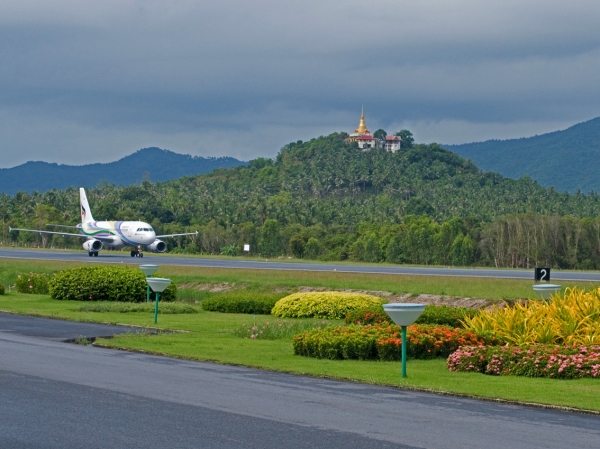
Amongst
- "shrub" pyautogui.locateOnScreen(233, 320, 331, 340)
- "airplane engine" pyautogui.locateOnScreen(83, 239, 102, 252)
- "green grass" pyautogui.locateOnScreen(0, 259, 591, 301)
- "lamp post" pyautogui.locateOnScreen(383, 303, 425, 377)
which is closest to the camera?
"lamp post" pyautogui.locateOnScreen(383, 303, 425, 377)

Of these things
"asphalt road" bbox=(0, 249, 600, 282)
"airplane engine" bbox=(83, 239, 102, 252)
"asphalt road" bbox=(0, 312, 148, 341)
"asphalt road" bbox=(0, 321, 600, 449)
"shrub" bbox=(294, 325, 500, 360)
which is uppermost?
"airplane engine" bbox=(83, 239, 102, 252)

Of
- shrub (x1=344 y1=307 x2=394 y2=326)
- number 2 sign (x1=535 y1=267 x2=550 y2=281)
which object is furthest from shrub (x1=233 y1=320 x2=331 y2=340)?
number 2 sign (x1=535 y1=267 x2=550 y2=281)

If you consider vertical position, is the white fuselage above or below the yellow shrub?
above

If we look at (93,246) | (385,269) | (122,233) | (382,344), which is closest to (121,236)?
(122,233)

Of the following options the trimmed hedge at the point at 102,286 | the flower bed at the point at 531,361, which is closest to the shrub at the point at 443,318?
the flower bed at the point at 531,361

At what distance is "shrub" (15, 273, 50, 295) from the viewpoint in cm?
3934

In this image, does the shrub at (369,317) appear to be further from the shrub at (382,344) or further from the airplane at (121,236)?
the airplane at (121,236)

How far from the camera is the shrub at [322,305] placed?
Answer: 27953 millimetres

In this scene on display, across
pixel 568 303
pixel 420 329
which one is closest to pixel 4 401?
pixel 420 329

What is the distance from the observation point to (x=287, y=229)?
116 meters

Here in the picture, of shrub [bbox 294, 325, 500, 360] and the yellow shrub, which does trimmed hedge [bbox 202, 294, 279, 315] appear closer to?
shrub [bbox 294, 325, 500, 360]

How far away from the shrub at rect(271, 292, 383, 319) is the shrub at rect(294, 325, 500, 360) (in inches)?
349

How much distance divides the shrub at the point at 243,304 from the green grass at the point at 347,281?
6261 mm

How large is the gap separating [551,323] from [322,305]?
1123cm
